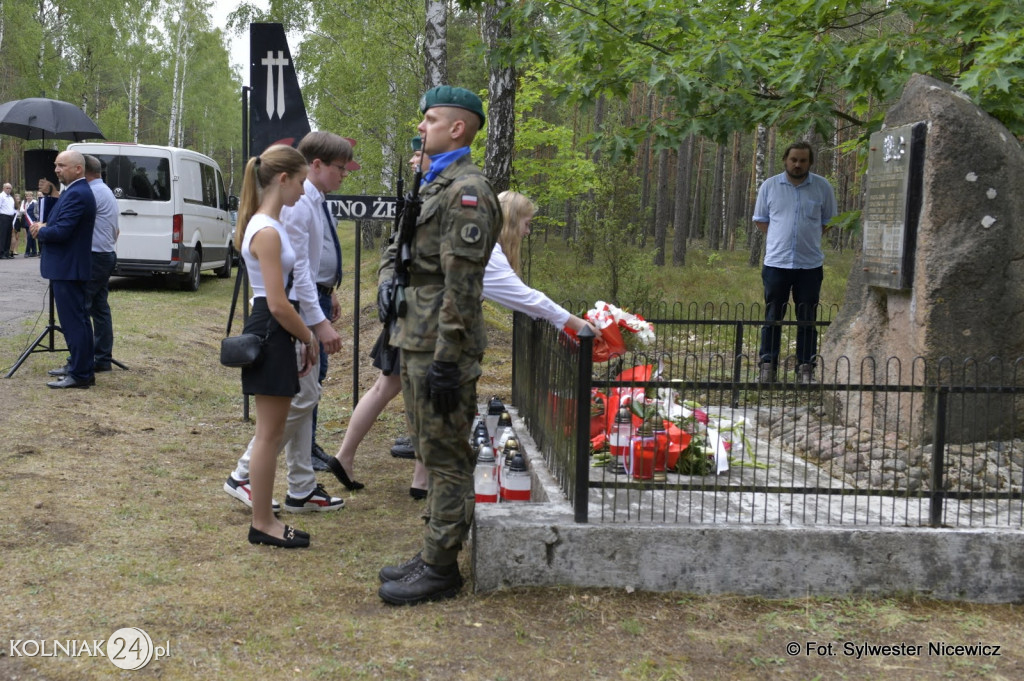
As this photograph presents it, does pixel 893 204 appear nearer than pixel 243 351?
No

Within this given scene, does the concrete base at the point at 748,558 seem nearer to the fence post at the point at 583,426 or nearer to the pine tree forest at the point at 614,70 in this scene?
the fence post at the point at 583,426

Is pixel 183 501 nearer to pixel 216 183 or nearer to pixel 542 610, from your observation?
pixel 542 610

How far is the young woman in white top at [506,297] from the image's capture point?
170 inches

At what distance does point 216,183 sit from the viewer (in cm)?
1844

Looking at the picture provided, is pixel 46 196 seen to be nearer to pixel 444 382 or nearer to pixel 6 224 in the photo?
pixel 444 382

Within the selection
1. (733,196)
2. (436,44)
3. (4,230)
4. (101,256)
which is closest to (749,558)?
(101,256)

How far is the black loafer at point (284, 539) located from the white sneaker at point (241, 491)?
0.51 meters

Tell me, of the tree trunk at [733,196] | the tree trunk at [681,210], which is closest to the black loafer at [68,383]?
the tree trunk at [681,210]

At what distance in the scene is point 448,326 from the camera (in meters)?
3.61

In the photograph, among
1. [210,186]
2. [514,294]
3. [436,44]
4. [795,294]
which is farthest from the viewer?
[210,186]

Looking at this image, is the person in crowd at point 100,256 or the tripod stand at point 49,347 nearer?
the tripod stand at point 49,347

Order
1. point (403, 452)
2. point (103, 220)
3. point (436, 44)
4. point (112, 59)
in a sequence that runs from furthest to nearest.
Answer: point (112, 59) < point (436, 44) < point (103, 220) < point (403, 452)

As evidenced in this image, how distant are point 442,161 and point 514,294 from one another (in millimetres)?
813

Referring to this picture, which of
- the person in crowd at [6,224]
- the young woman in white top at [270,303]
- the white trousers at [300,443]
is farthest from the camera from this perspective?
the person in crowd at [6,224]
